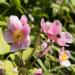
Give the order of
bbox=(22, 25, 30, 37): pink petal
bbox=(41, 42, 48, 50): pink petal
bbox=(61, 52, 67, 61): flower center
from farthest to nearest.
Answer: bbox=(61, 52, 67, 61): flower center, bbox=(41, 42, 48, 50): pink petal, bbox=(22, 25, 30, 37): pink petal

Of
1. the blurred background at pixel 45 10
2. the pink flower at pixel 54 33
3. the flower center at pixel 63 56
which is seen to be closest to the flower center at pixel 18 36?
the pink flower at pixel 54 33

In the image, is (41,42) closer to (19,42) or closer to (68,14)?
(19,42)

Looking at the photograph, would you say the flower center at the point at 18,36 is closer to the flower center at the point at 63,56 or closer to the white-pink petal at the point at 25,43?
the white-pink petal at the point at 25,43

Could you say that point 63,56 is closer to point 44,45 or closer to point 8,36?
point 44,45

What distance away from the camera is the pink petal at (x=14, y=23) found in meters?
1.84

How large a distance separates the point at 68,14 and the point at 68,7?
0.19ft

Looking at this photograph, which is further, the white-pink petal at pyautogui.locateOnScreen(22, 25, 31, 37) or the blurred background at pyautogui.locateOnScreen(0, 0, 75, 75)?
the blurred background at pyautogui.locateOnScreen(0, 0, 75, 75)

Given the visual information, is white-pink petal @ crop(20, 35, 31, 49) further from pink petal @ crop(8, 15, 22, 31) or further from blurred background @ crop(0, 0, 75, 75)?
blurred background @ crop(0, 0, 75, 75)

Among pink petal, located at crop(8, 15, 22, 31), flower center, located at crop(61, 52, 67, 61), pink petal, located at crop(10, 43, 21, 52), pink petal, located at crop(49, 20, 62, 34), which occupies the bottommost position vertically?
flower center, located at crop(61, 52, 67, 61)

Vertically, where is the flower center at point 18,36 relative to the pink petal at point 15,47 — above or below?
above

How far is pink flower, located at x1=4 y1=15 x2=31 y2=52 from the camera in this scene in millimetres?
1834

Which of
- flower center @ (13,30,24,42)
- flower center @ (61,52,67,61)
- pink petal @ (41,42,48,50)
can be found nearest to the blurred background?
flower center @ (61,52,67,61)

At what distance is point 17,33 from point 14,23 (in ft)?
0.26

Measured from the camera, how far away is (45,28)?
186 centimetres
